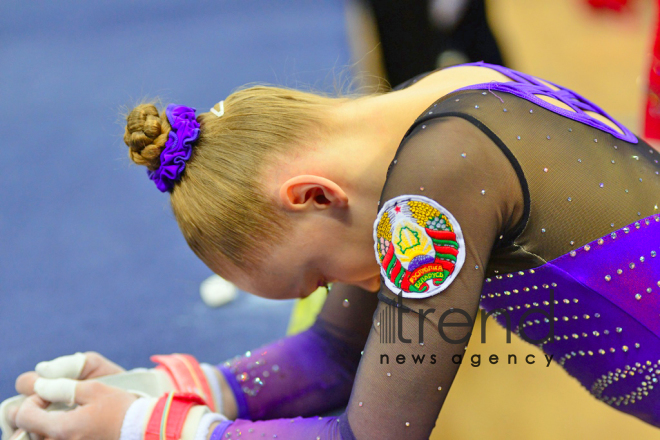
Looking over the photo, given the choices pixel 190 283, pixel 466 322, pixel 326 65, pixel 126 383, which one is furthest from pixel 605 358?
pixel 326 65

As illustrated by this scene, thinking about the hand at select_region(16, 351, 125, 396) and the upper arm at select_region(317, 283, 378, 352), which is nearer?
the hand at select_region(16, 351, 125, 396)

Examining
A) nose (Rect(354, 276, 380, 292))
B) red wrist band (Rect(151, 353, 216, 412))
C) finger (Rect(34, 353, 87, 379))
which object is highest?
nose (Rect(354, 276, 380, 292))

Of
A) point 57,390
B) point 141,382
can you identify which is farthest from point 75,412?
point 141,382

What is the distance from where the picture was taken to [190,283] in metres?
1.71

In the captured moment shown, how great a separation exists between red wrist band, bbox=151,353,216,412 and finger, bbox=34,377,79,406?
8.1 inches

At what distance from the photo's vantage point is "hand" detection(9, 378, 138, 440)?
92 cm

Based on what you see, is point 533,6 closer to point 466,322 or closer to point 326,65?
point 326,65

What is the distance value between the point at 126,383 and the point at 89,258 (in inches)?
31.7

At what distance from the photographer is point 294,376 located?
1.22 metres

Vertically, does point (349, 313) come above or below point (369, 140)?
below

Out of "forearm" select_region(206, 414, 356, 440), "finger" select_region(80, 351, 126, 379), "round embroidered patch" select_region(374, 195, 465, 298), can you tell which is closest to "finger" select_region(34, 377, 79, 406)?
"finger" select_region(80, 351, 126, 379)

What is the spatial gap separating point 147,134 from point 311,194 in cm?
26

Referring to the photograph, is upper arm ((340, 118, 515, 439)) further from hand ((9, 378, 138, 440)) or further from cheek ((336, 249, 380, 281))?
Answer: hand ((9, 378, 138, 440))

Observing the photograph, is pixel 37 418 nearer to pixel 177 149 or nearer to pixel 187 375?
pixel 187 375
